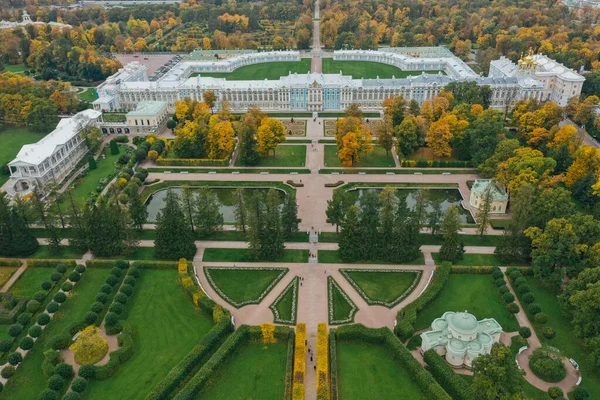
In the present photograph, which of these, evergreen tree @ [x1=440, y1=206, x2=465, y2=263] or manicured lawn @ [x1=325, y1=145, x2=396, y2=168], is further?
manicured lawn @ [x1=325, y1=145, x2=396, y2=168]

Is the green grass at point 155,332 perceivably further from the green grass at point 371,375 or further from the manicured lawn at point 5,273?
the manicured lawn at point 5,273

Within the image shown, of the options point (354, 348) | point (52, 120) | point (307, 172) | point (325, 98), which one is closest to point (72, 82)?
point (52, 120)

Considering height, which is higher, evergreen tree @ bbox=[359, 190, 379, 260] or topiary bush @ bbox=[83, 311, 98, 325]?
evergreen tree @ bbox=[359, 190, 379, 260]

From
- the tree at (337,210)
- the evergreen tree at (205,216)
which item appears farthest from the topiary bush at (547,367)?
the evergreen tree at (205,216)

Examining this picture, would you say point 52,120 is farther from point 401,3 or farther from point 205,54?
point 401,3

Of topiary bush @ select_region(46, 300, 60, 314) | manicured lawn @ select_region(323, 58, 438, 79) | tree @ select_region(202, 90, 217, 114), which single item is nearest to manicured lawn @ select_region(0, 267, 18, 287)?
topiary bush @ select_region(46, 300, 60, 314)

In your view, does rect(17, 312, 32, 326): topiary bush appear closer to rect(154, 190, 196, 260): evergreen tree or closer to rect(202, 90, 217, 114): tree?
rect(154, 190, 196, 260): evergreen tree

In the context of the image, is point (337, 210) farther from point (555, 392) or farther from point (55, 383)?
point (55, 383)
